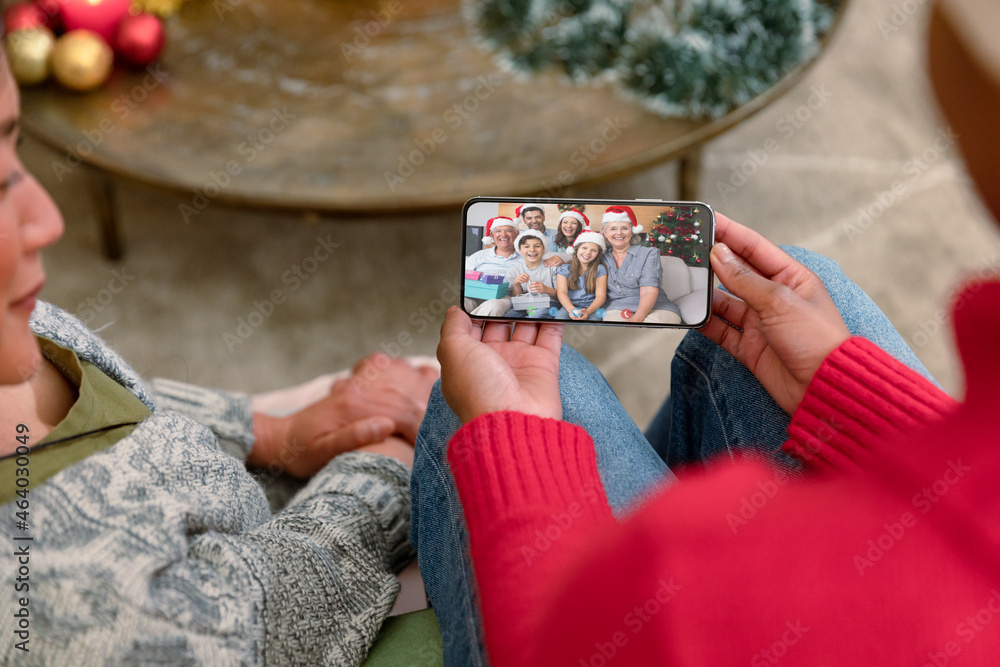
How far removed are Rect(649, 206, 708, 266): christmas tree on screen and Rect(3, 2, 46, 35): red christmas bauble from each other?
4.29 ft

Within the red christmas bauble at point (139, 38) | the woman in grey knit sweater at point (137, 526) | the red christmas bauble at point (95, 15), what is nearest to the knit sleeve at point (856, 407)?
the woman in grey knit sweater at point (137, 526)

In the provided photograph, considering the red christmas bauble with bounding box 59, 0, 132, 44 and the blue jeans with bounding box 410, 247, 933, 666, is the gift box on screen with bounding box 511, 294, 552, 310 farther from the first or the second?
the red christmas bauble with bounding box 59, 0, 132, 44

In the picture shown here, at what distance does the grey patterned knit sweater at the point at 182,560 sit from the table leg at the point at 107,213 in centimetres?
97

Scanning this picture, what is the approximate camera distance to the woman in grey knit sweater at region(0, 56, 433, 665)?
0.52m

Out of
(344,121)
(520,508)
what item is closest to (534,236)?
(520,508)

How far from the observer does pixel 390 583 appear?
2.50 feet

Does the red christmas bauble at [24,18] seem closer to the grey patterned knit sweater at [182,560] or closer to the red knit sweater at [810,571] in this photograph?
the grey patterned knit sweater at [182,560]

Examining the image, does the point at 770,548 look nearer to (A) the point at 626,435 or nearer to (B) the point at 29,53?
(A) the point at 626,435

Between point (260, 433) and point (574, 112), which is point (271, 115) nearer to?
point (574, 112)

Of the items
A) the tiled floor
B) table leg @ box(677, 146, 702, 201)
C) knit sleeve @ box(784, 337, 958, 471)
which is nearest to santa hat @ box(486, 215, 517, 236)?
knit sleeve @ box(784, 337, 958, 471)

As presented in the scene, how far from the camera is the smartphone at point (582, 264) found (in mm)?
825

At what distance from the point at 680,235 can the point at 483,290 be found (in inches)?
8.8

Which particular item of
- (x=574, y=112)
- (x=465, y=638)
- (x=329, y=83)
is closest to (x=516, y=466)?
(x=465, y=638)

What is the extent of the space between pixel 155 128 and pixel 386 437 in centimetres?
80
